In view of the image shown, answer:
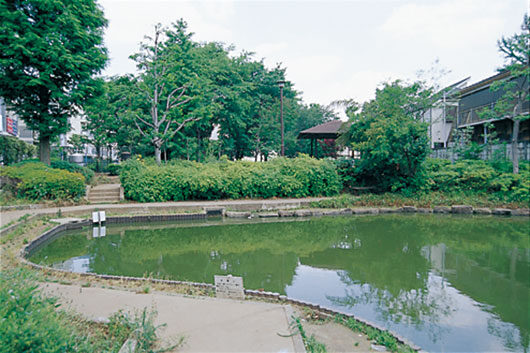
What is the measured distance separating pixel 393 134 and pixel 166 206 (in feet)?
31.6

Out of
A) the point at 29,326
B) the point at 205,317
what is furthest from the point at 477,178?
the point at 29,326

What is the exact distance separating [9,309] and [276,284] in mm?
3882

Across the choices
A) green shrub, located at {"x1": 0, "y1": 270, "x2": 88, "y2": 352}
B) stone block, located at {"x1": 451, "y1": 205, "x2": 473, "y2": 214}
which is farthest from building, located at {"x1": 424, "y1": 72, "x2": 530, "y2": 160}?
green shrub, located at {"x1": 0, "y1": 270, "x2": 88, "y2": 352}

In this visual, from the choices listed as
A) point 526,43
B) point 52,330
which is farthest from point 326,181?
point 52,330

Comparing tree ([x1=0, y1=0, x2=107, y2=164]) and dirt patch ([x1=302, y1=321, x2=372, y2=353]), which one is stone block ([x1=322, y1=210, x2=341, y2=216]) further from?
tree ([x1=0, y1=0, x2=107, y2=164])

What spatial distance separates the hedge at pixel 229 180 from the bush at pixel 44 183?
5.82 feet

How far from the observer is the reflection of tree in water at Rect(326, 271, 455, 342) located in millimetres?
4359

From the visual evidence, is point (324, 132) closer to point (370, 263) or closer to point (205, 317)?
point (370, 263)

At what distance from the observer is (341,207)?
519 inches

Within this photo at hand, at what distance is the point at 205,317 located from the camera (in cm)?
357

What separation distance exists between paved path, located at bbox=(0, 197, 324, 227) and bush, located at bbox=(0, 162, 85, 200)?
0.83m

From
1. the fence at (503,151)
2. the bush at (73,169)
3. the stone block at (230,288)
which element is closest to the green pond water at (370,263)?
the stone block at (230,288)

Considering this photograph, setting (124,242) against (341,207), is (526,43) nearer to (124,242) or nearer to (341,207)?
(341,207)

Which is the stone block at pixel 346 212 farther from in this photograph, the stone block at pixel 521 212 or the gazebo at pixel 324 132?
the stone block at pixel 521 212
